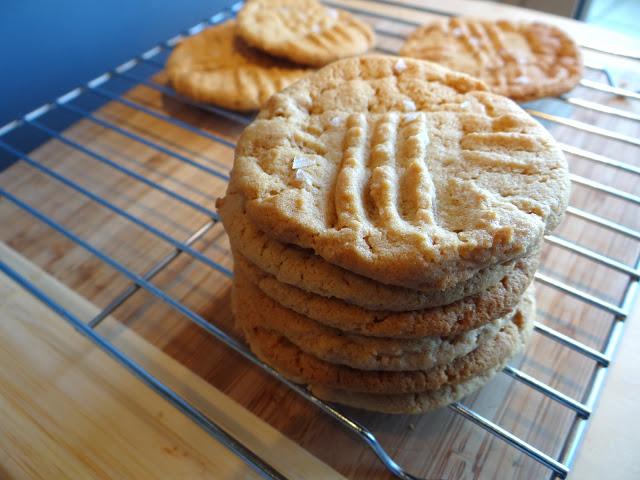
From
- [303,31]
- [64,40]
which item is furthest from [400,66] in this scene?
[64,40]

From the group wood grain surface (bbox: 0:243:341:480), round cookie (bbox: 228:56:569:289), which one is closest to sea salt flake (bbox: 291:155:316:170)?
round cookie (bbox: 228:56:569:289)

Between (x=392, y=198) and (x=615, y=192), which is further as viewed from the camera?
(x=615, y=192)

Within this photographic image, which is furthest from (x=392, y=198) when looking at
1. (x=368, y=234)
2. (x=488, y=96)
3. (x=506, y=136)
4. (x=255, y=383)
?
(x=255, y=383)

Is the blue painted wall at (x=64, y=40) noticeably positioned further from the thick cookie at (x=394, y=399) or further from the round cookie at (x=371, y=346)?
the thick cookie at (x=394, y=399)

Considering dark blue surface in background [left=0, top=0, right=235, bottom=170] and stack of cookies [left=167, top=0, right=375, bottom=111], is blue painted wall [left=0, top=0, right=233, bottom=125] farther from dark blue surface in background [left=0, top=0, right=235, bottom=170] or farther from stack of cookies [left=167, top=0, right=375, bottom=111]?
stack of cookies [left=167, top=0, right=375, bottom=111]

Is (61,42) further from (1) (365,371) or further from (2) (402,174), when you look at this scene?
(1) (365,371)

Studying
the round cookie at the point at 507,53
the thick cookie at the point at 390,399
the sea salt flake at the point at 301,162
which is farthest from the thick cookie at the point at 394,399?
the round cookie at the point at 507,53

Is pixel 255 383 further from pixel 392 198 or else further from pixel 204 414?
pixel 392 198
